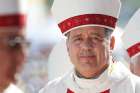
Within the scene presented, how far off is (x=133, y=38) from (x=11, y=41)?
74.5 inches

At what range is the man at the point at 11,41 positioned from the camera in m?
6.30

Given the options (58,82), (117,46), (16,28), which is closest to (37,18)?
(117,46)

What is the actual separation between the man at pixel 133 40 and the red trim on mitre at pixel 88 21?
63cm

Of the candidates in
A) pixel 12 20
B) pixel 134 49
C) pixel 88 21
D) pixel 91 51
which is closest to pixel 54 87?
pixel 91 51

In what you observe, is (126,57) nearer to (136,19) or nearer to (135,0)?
(136,19)

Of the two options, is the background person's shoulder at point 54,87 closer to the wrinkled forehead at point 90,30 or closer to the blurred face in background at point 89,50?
the blurred face in background at point 89,50

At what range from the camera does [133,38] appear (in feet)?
25.9

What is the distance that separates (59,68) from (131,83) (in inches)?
60.1

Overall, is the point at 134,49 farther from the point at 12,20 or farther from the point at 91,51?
the point at 12,20

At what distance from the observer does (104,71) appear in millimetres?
7035

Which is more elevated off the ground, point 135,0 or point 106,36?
point 106,36

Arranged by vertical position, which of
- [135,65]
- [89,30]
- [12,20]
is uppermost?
[12,20]

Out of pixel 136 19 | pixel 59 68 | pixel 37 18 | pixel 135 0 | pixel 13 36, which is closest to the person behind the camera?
pixel 13 36

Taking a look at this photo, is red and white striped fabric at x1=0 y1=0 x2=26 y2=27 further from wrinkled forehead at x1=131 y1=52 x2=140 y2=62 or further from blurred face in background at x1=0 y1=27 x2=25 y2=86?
wrinkled forehead at x1=131 y1=52 x2=140 y2=62
